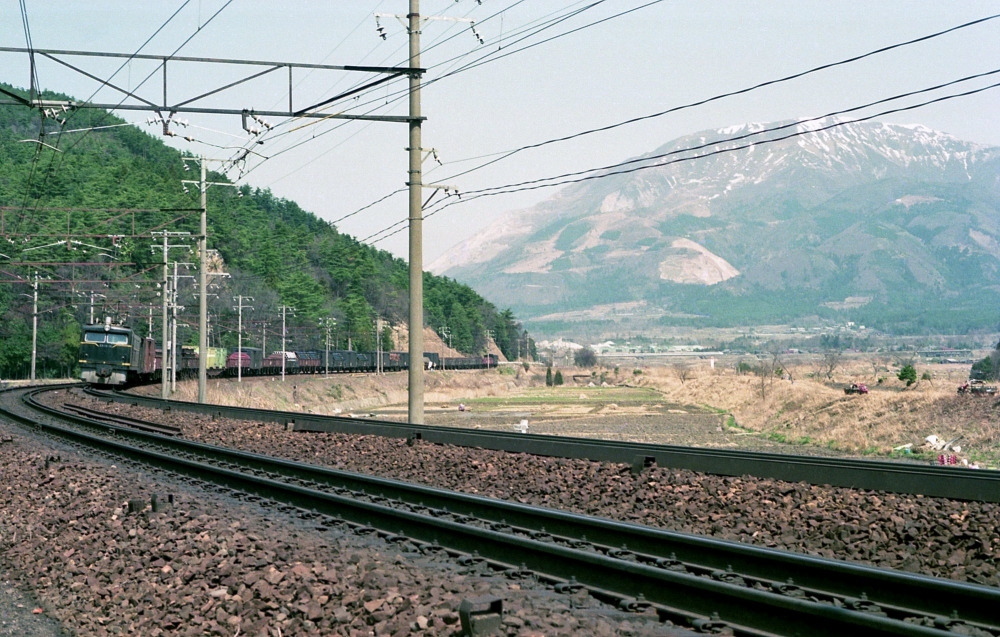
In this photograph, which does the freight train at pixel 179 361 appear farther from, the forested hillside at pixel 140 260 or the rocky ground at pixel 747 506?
the rocky ground at pixel 747 506

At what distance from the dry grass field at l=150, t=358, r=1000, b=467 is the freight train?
9.56 feet

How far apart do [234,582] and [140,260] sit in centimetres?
12133

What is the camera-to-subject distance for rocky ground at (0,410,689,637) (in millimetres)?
8039

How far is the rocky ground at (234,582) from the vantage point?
→ 8039 millimetres

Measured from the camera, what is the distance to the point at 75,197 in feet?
405

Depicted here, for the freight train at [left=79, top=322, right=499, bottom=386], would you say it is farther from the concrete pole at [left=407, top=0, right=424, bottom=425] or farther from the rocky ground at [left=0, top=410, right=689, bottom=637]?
the rocky ground at [left=0, top=410, right=689, bottom=637]

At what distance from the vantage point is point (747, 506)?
1331 cm

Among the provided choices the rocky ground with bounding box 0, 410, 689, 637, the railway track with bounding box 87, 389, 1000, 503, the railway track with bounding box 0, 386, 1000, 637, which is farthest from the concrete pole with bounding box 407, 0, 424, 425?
the rocky ground with bounding box 0, 410, 689, 637

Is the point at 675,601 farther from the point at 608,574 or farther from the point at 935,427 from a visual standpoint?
the point at 935,427

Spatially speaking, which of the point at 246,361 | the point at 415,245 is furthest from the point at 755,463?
the point at 246,361

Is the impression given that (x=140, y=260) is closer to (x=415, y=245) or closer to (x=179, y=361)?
(x=179, y=361)

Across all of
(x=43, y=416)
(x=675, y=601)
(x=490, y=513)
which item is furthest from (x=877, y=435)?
(x=675, y=601)

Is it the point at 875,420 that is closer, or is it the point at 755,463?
the point at 755,463

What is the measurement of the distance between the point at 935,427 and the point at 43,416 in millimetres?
43109
